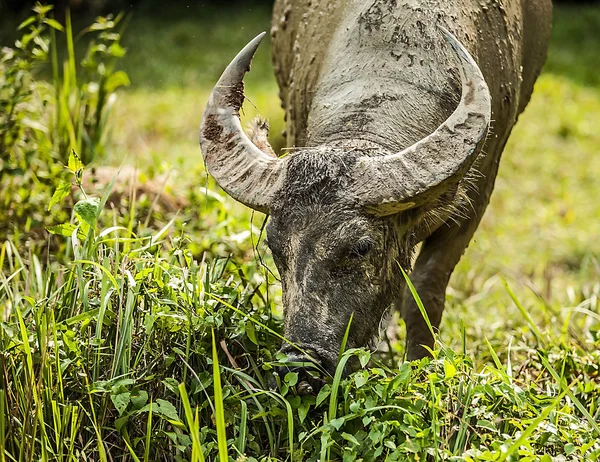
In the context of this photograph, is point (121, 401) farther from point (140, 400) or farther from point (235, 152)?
point (235, 152)

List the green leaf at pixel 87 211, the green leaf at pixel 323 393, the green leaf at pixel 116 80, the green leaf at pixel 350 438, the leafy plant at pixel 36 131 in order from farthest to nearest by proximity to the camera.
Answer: the green leaf at pixel 116 80 → the leafy plant at pixel 36 131 → the green leaf at pixel 87 211 → the green leaf at pixel 323 393 → the green leaf at pixel 350 438

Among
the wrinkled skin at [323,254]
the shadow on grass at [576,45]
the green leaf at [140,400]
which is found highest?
the shadow on grass at [576,45]

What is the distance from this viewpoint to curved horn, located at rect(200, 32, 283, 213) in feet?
10.3

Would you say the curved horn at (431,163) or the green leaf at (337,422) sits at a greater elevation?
the curved horn at (431,163)

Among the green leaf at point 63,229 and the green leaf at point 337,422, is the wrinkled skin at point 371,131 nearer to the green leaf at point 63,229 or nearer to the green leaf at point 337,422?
the green leaf at point 337,422

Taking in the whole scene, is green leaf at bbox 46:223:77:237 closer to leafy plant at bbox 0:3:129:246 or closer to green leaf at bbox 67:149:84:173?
green leaf at bbox 67:149:84:173

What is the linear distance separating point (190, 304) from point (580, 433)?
1.44 m

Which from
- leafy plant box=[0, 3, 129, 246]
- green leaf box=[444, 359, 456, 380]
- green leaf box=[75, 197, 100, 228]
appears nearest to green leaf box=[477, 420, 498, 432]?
green leaf box=[444, 359, 456, 380]

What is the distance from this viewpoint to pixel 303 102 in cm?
398

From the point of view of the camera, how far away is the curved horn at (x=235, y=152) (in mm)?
3129

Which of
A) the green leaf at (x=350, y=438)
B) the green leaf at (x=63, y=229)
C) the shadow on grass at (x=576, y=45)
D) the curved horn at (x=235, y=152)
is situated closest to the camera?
the green leaf at (x=350, y=438)

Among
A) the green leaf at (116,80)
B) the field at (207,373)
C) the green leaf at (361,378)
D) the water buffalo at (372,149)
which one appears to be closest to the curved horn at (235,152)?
the water buffalo at (372,149)

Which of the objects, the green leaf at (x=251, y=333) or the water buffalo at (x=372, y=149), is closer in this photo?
the water buffalo at (x=372, y=149)

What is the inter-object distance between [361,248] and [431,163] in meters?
0.37
